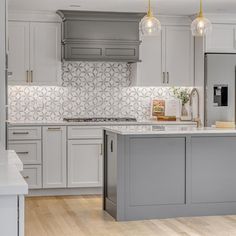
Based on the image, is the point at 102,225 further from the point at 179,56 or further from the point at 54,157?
the point at 179,56

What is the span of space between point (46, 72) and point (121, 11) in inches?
49.1

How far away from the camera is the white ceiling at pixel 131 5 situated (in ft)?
22.0

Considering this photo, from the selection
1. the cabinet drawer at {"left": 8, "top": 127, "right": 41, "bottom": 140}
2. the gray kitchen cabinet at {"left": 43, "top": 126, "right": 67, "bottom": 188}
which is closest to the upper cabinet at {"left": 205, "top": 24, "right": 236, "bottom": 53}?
the gray kitchen cabinet at {"left": 43, "top": 126, "right": 67, "bottom": 188}

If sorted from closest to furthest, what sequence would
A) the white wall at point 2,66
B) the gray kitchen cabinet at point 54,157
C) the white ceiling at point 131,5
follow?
the white wall at point 2,66 < the white ceiling at point 131,5 < the gray kitchen cabinet at point 54,157

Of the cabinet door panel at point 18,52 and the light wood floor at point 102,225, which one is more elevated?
the cabinet door panel at point 18,52

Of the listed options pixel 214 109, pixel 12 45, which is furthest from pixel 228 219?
pixel 12 45

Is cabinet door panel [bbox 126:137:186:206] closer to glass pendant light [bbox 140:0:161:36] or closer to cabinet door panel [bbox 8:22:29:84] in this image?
glass pendant light [bbox 140:0:161:36]

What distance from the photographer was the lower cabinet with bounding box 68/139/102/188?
7238 millimetres

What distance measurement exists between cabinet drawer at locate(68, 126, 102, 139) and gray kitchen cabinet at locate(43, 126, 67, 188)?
10 cm

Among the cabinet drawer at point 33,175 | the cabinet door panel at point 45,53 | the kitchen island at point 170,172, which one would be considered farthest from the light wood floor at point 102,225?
the cabinet door panel at point 45,53

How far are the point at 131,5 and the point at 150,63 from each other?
981 mm

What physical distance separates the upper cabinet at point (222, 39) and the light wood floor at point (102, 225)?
2639 millimetres

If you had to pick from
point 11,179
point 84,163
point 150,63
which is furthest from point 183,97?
point 11,179

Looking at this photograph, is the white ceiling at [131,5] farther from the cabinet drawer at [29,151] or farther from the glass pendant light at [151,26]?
the cabinet drawer at [29,151]
